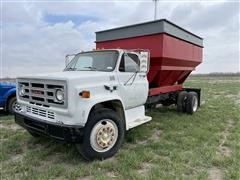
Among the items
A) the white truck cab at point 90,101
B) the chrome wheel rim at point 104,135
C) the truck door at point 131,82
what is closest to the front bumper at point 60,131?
the white truck cab at point 90,101

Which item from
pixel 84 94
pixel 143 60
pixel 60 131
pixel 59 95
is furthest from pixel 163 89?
pixel 60 131

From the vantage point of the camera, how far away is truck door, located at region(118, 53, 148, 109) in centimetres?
495

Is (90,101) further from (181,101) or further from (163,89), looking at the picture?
(181,101)

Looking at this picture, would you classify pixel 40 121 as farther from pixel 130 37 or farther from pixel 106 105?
pixel 130 37

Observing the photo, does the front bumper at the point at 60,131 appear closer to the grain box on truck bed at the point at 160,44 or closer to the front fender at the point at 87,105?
the front fender at the point at 87,105

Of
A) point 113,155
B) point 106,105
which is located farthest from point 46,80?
point 113,155

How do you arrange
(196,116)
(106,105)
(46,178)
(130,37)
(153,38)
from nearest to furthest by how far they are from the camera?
1. (46,178)
2. (106,105)
3. (153,38)
4. (130,37)
5. (196,116)

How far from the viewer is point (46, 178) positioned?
353 cm

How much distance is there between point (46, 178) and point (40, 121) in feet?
3.52

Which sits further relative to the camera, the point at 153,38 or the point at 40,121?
the point at 153,38

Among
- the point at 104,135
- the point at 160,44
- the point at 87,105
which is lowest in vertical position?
the point at 104,135

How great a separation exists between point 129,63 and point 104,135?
1.84 meters

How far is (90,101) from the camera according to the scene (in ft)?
13.2

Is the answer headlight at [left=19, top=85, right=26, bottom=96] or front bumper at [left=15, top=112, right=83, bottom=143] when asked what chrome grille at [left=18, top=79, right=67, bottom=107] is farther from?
front bumper at [left=15, top=112, right=83, bottom=143]
